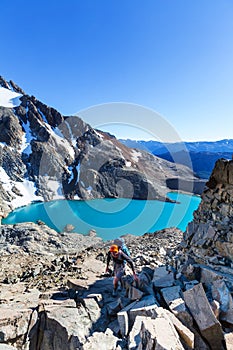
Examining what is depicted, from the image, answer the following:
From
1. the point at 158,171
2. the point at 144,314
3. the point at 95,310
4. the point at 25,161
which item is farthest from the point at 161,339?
the point at 158,171

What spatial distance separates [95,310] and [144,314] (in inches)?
54.2

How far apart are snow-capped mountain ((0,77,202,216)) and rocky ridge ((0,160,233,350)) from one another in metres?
63.0

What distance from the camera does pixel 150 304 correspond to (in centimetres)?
530

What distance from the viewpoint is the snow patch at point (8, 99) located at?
10712cm

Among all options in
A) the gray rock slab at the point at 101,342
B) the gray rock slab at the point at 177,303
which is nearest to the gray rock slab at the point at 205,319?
the gray rock slab at the point at 177,303

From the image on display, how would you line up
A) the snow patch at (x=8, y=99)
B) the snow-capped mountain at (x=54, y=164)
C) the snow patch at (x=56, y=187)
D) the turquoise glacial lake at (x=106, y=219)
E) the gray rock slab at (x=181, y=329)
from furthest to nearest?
the snow patch at (x=8, y=99)
the snow-capped mountain at (x=54, y=164)
the snow patch at (x=56, y=187)
the turquoise glacial lake at (x=106, y=219)
the gray rock slab at (x=181, y=329)

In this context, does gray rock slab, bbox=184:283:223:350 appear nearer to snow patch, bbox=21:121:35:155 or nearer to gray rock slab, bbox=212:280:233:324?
gray rock slab, bbox=212:280:233:324

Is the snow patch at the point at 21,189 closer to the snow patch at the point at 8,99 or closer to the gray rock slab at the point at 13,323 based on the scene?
the snow patch at the point at 8,99

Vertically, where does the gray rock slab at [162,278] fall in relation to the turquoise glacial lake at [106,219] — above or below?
above

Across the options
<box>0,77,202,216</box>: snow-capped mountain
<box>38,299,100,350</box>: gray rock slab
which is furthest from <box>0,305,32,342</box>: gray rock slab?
<box>0,77,202,216</box>: snow-capped mountain

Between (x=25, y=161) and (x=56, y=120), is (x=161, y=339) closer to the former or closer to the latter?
(x=25, y=161)

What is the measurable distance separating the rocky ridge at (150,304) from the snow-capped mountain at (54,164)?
63.0 metres

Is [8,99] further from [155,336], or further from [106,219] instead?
[155,336]

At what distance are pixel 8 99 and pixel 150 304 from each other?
132m
